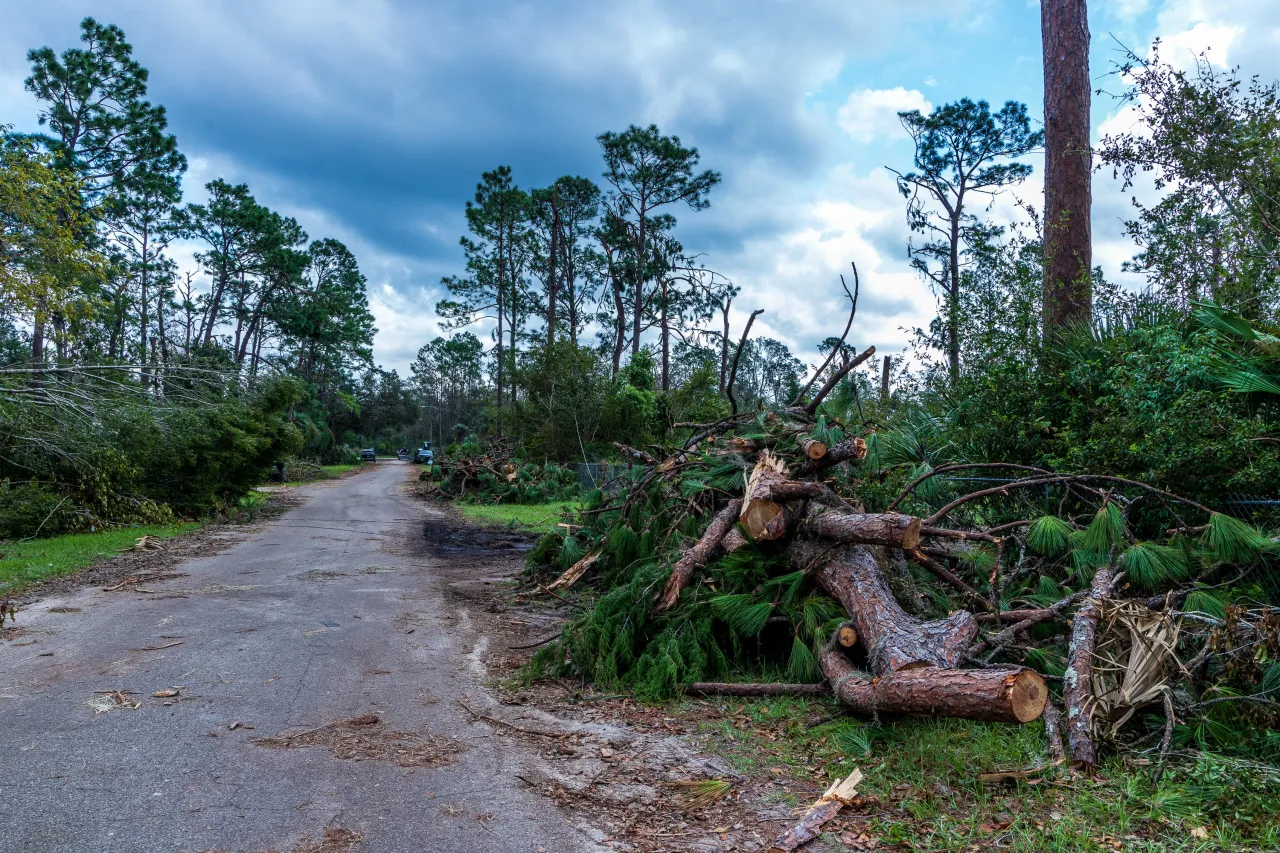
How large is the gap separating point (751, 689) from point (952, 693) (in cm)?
143

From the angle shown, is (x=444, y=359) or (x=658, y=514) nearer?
(x=658, y=514)

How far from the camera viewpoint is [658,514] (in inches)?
265

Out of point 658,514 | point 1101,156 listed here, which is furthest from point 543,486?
point 1101,156

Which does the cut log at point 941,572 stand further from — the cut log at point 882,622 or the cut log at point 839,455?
the cut log at point 839,455

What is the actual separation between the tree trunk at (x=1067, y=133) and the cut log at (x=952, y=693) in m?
5.53

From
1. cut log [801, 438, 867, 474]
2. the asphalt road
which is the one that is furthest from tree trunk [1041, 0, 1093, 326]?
the asphalt road

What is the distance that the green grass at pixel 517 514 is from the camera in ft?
49.1

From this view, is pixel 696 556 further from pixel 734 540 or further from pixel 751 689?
pixel 751 689

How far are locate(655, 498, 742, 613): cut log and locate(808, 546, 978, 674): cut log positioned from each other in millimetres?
830

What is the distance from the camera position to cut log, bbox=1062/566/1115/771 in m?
3.17

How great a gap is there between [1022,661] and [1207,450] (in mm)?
1744

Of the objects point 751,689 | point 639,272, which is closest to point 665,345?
point 639,272

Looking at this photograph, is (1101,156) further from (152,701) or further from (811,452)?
(152,701)

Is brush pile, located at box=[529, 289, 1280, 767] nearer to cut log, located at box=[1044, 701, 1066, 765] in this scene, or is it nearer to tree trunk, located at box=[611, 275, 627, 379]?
cut log, located at box=[1044, 701, 1066, 765]
